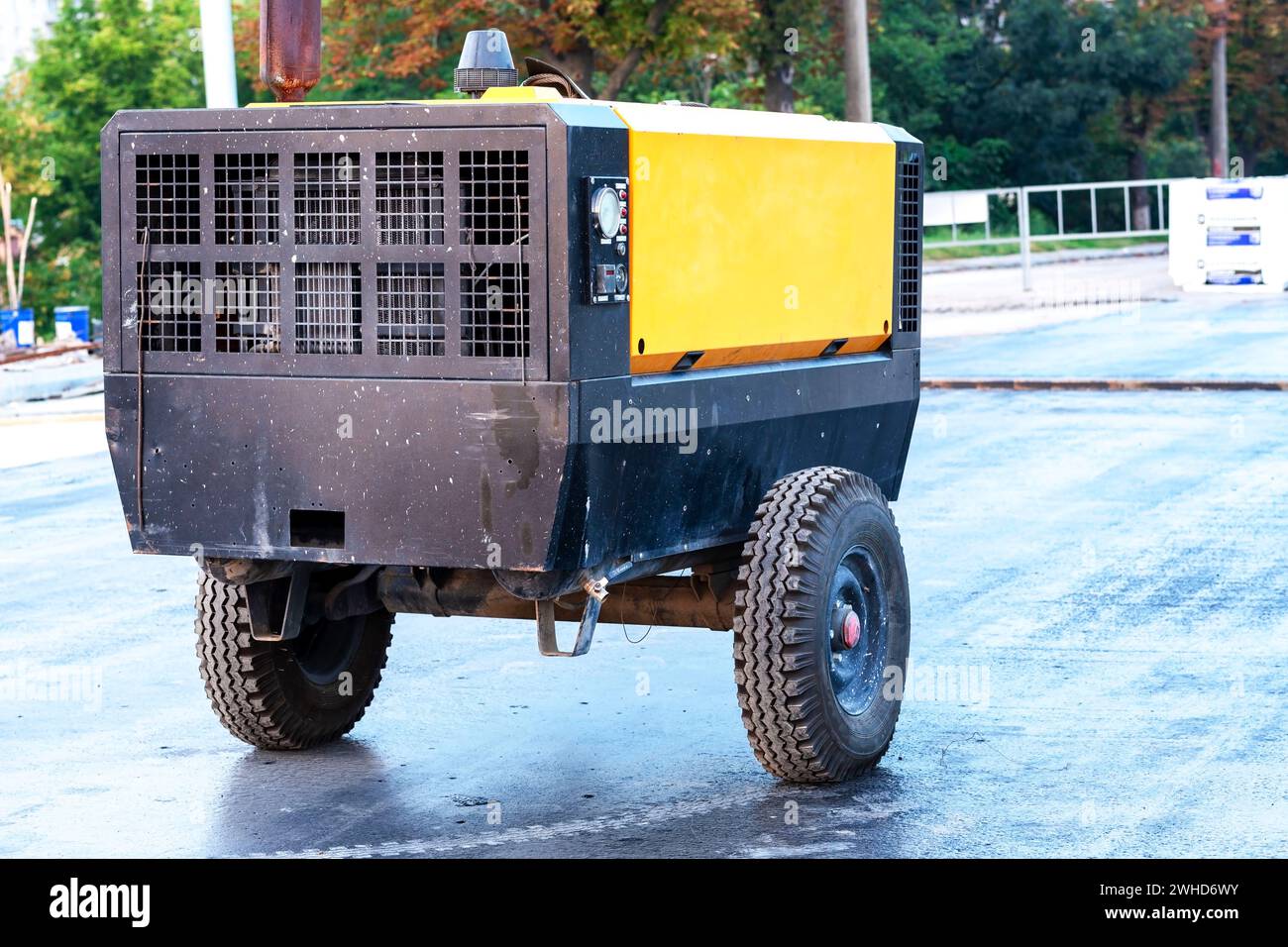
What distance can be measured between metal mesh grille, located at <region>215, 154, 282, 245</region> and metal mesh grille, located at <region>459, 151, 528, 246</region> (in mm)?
591

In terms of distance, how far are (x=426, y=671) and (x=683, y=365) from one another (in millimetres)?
2577

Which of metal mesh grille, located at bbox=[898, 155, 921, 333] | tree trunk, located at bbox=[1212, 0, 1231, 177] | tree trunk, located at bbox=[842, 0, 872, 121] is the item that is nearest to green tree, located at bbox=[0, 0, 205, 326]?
tree trunk, located at bbox=[842, 0, 872, 121]

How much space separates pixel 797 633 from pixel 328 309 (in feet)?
5.43

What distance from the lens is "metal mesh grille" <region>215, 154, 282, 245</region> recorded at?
5.98 m

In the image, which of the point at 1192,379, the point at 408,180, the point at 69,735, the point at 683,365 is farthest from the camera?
the point at 1192,379

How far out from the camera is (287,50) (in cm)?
720

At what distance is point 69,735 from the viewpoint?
7422mm

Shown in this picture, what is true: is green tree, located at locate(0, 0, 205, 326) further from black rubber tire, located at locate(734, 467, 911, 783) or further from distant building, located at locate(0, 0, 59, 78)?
distant building, located at locate(0, 0, 59, 78)

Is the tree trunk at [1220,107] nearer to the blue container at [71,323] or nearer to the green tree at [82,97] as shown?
the green tree at [82,97]

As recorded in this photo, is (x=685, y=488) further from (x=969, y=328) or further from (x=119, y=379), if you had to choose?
(x=969, y=328)

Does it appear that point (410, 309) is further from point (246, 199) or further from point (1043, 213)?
point (1043, 213)

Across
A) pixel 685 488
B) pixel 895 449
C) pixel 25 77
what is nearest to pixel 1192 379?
pixel 895 449

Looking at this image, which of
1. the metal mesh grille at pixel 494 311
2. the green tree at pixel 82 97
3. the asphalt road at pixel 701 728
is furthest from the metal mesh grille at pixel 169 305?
the green tree at pixel 82 97
